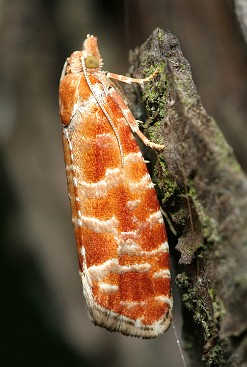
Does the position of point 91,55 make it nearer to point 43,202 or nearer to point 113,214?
point 113,214

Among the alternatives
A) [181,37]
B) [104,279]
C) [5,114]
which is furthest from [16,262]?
[181,37]

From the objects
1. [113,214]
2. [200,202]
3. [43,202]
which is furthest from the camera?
[43,202]

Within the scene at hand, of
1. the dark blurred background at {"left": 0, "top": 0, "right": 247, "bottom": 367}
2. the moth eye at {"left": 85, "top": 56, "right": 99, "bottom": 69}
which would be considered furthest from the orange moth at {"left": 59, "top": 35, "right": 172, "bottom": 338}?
the dark blurred background at {"left": 0, "top": 0, "right": 247, "bottom": 367}

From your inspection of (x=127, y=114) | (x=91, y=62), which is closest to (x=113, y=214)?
(x=127, y=114)

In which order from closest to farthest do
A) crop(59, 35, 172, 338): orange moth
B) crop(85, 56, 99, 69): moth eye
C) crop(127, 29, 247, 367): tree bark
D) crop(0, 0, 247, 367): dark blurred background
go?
crop(127, 29, 247, 367): tree bark
crop(59, 35, 172, 338): orange moth
crop(85, 56, 99, 69): moth eye
crop(0, 0, 247, 367): dark blurred background

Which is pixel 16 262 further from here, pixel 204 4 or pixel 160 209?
pixel 204 4

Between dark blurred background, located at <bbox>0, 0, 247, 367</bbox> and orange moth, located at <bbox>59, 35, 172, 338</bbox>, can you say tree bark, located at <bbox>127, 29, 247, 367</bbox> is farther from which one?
dark blurred background, located at <bbox>0, 0, 247, 367</bbox>
